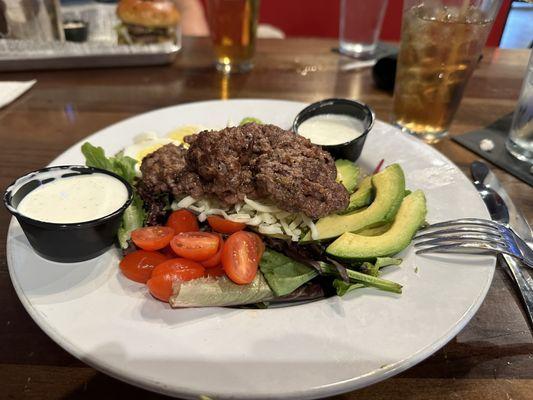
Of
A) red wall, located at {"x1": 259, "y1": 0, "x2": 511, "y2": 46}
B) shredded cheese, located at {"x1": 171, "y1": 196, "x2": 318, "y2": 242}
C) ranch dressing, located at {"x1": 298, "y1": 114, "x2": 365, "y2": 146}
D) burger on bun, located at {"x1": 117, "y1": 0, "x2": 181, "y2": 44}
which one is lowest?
red wall, located at {"x1": 259, "y1": 0, "x2": 511, "y2": 46}

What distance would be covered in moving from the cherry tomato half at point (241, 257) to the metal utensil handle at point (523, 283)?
1.07 metres

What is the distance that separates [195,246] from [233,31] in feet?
8.17

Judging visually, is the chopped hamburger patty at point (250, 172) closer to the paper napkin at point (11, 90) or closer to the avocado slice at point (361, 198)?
the avocado slice at point (361, 198)

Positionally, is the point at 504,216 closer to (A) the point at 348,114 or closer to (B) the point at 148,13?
(A) the point at 348,114

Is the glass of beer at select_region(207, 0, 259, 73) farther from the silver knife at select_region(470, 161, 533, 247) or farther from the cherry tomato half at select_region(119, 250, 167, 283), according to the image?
the cherry tomato half at select_region(119, 250, 167, 283)

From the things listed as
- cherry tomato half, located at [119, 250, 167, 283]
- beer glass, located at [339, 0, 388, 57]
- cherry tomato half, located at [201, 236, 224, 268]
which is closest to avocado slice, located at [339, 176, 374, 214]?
cherry tomato half, located at [201, 236, 224, 268]

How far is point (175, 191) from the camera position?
209cm

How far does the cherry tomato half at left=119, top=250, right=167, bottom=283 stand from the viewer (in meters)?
1.72

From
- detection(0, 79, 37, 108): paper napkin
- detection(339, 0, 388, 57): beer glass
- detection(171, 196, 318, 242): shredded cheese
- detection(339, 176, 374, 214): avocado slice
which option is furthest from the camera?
detection(339, 0, 388, 57): beer glass

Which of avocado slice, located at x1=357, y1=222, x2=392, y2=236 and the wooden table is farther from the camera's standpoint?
avocado slice, located at x1=357, y1=222, x2=392, y2=236

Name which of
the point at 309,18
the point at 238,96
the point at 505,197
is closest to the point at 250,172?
the point at 505,197

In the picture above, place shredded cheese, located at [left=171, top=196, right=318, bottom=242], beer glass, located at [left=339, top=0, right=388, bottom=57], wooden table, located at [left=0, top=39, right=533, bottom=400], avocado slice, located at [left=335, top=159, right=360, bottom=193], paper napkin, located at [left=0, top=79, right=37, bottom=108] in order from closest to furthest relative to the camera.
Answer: wooden table, located at [left=0, top=39, right=533, bottom=400] → shredded cheese, located at [left=171, top=196, right=318, bottom=242] → avocado slice, located at [left=335, top=159, right=360, bottom=193] → paper napkin, located at [left=0, top=79, right=37, bottom=108] → beer glass, located at [left=339, top=0, right=388, bottom=57]

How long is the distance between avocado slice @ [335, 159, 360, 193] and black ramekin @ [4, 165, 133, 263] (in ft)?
3.38

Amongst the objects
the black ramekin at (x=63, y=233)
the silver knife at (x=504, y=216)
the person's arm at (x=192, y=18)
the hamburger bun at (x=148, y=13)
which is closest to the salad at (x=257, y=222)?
the black ramekin at (x=63, y=233)
